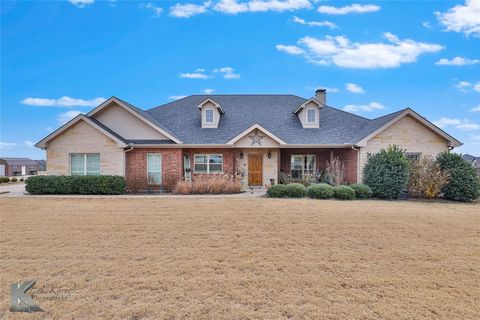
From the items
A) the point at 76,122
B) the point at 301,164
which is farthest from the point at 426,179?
the point at 76,122

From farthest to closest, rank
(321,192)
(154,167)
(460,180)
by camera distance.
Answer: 1. (154,167)
2. (460,180)
3. (321,192)

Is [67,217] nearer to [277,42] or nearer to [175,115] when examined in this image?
[175,115]

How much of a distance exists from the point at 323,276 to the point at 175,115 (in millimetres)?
18474

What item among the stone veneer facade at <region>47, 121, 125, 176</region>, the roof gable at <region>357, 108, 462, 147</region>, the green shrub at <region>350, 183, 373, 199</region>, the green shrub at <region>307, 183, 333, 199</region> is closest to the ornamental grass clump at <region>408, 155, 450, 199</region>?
the roof gable at <region>357, 108, 462, 147</region>

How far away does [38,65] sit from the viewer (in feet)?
48.7

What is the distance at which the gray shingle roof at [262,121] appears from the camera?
1816 cm

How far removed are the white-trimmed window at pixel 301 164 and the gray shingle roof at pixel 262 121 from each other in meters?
1.75

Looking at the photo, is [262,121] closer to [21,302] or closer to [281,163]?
[281,163]

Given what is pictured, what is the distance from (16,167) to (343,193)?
6420cm

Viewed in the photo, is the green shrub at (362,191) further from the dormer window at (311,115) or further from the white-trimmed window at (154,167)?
the white-trimmed window at (154,167)

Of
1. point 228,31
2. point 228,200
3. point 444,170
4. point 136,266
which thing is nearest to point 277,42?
point 228,31

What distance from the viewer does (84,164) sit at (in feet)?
54.7

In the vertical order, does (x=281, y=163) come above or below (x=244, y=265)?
above

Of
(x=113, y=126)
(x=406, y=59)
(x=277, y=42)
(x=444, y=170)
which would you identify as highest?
(x=277, y=42)
